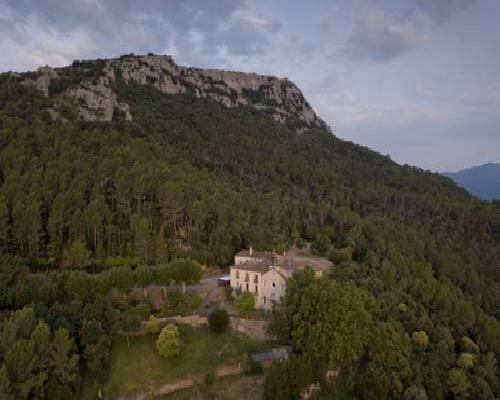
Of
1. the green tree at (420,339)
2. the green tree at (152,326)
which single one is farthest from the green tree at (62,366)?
the green tree at (420,339)

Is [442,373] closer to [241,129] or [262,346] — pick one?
[262,346]

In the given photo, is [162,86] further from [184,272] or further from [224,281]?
[184,272]

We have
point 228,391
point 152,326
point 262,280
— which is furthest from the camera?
point 262,280

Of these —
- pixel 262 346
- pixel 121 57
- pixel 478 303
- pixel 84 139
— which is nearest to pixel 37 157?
pixel 84 139

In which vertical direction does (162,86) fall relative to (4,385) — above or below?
above

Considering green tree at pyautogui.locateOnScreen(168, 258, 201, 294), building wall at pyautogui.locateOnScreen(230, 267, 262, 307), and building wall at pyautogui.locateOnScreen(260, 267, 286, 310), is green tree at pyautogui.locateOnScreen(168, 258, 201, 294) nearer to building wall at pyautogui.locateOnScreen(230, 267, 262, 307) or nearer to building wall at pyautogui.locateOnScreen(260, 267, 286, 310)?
building wall at pyautogui.locateOnScreen(230, 267, 262, 307)

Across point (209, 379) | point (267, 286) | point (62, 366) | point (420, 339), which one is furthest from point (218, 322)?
point (420, 339)

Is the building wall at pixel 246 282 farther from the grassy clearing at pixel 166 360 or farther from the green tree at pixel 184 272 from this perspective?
the grassy clearing at pixel 166 360
